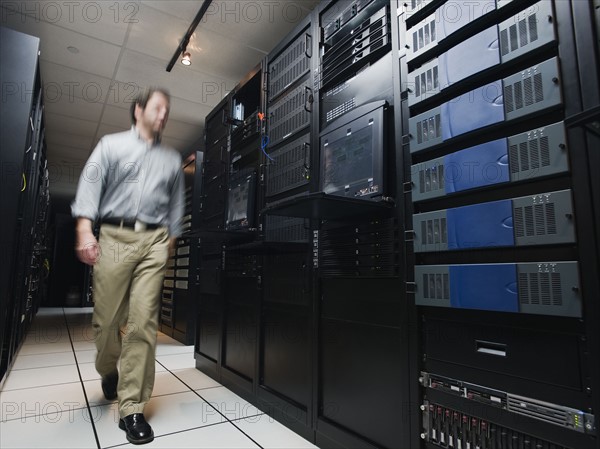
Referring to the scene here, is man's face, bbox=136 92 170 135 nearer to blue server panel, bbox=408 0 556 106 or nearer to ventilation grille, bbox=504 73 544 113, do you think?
blue server panel, bbox=408 0 556 106

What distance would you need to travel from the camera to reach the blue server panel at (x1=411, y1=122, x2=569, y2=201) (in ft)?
3.12

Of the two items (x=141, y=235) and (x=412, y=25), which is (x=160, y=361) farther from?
(x=412, y=25)

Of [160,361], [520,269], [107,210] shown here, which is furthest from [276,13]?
[160,361]

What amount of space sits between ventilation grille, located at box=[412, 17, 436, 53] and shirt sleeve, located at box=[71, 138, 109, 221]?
4.91 ft

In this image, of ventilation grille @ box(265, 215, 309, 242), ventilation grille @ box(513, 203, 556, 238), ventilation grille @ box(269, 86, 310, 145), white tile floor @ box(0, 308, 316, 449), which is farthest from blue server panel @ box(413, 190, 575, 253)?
white tile floor @ box(0, 308, 316, 449)

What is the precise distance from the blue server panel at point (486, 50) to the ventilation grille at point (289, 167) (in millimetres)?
693

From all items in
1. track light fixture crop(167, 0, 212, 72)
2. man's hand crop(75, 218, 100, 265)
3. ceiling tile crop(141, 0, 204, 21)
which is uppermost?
ceiling tile crop(141, 0, 204, 21)

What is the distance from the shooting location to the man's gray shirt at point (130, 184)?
1800 mm

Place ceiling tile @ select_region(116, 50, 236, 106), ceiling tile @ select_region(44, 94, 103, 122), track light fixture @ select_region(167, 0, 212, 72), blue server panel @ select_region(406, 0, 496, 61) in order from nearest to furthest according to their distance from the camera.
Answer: blue server panel @ select_region(406, 0, 496, 61)
track light fixture @ select_region(167, 0, 212, 72)
ceiling tile @ select_region(116, 50, 236, 106)
ceiling tile @ select_region(44, 94, 103, 122)

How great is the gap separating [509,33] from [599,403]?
3.22 feet

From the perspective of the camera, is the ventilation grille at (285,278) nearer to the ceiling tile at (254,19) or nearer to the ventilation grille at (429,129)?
the ventilation grille at (429,129)

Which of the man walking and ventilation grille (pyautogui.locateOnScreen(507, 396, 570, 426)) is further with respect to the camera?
the man walking

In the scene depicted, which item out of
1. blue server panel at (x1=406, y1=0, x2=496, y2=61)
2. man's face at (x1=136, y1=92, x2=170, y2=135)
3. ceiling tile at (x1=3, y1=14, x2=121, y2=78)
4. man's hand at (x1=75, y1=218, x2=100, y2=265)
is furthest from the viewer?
ceiling tile at (x1=3, y1=14, x2=121, y2=78)

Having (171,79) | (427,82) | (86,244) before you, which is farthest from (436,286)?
(171,79)
